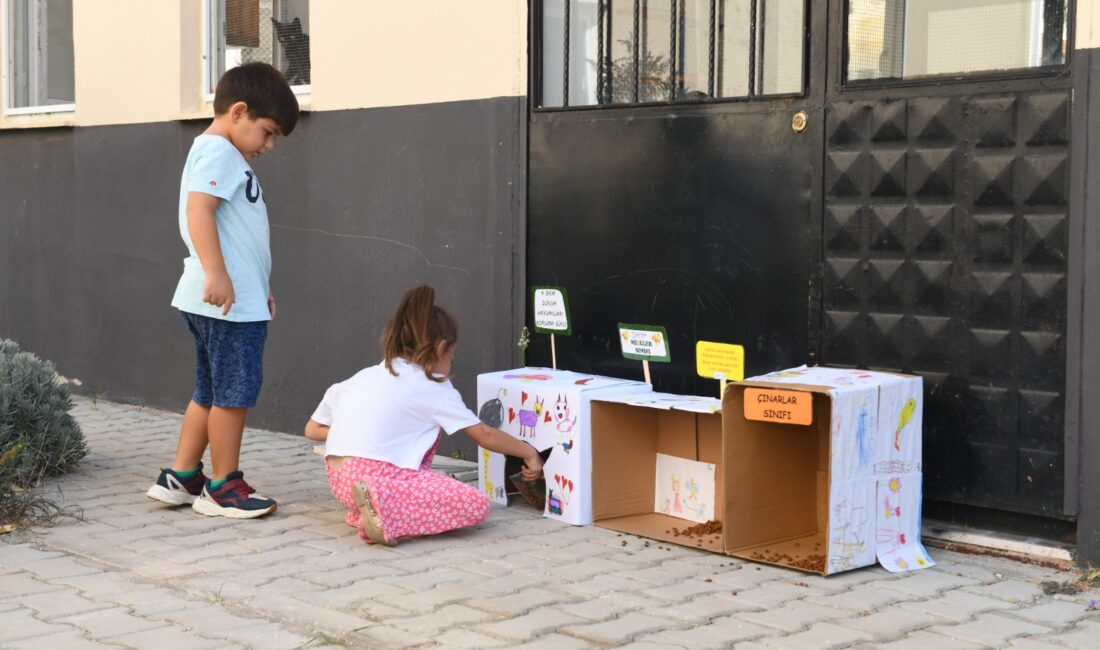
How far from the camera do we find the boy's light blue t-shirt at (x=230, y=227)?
5.18 metres

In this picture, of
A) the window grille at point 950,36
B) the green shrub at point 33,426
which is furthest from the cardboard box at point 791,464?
the green shrub at point 33,426

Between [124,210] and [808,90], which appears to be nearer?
[808,90]

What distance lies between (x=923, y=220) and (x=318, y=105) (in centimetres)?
356

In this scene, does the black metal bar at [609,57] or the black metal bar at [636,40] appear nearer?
the black metal bar at [636,40]

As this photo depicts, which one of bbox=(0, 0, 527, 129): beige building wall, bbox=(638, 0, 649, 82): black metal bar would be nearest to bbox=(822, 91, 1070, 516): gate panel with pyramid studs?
bbox=(638, 0, 649, 82): black metal bar

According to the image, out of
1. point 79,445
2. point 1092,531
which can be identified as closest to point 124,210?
point 79,445

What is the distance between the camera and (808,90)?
5176 millimetres

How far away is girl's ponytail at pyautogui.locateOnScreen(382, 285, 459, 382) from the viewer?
16.4ft

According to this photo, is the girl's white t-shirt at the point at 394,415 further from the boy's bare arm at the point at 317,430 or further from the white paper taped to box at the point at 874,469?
the white paper taped to box at the point at 874,469

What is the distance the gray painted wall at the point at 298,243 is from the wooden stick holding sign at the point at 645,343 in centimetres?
82

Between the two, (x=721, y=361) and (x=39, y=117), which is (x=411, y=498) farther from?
(x=39, y=117)

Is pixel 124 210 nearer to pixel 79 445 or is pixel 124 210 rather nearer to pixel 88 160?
pixel 88 160

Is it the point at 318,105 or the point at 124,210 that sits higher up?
the point at 318,105

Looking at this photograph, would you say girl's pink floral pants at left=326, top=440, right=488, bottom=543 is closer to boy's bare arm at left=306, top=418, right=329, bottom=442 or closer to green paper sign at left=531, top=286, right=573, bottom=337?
boy's bare arm at left=306, top=418, right=329, bottom=442
